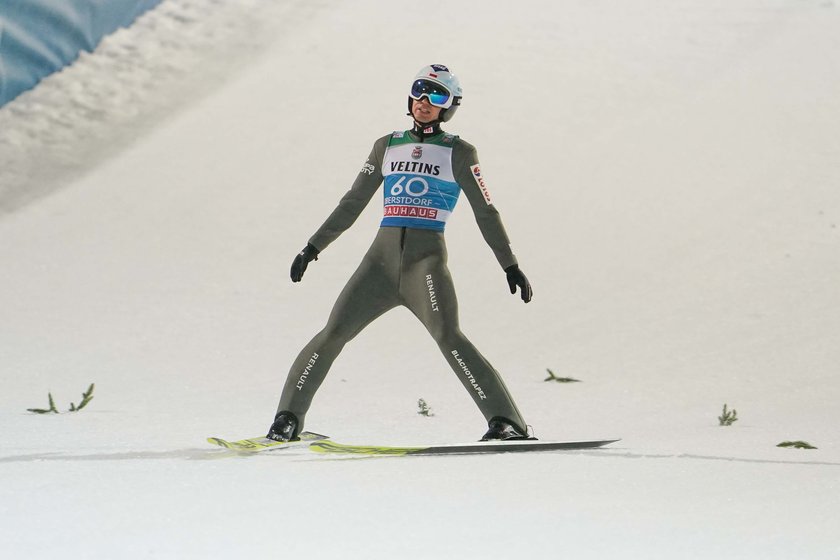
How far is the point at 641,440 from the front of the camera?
5.00 meters

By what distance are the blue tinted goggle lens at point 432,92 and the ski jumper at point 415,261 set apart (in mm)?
132

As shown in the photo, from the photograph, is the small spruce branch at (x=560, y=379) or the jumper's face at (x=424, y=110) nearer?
the jumper's face at (x=424, y=110)

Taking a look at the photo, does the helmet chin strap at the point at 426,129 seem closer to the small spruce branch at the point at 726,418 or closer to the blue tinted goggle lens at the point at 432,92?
the blue tinted goggle lens at the point at 432,92

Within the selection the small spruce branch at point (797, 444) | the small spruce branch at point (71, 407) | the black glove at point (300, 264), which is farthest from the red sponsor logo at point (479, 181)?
the small spruce branch at point (71, 407)

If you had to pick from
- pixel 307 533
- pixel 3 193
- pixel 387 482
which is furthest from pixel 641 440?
pixel 3 193

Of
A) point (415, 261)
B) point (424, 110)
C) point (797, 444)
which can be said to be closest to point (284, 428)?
point (415, 261)

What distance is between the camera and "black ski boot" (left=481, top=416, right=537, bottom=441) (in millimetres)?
4609

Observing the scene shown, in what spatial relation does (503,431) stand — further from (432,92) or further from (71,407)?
(71,407)

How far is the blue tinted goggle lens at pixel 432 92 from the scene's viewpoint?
4.82 metres

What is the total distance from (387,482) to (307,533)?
758mm

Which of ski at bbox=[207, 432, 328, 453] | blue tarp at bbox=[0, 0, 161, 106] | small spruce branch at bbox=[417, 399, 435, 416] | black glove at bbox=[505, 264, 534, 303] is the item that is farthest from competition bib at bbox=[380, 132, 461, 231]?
blue tarp at bbox=[0, 0, 161, 106]

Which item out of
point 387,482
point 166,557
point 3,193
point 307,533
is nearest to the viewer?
point 166,557

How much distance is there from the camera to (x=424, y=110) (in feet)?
15.9

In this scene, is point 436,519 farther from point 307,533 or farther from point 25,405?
point 25,405
